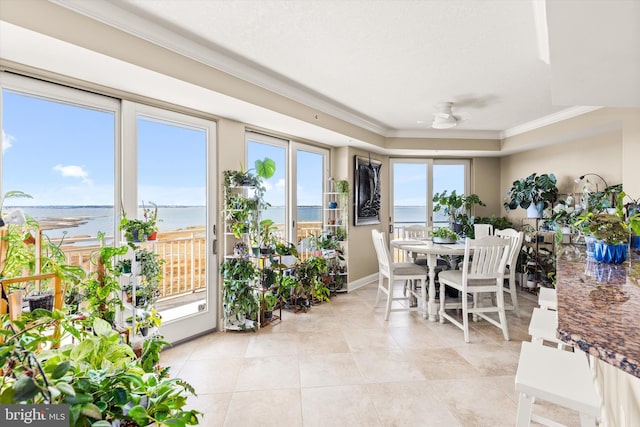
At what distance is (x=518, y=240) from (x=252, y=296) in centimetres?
294

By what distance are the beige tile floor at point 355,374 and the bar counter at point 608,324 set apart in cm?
84

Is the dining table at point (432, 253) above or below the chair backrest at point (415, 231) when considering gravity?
below

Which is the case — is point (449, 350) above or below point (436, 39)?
below

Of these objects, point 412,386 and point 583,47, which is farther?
point 412,386

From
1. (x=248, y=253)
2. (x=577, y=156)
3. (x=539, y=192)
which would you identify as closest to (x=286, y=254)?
(x=248, y=253)

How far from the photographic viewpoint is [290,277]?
3.67m

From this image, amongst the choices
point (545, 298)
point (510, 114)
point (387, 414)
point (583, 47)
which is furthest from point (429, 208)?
point (583, 47)

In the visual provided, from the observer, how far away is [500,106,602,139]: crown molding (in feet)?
12.0

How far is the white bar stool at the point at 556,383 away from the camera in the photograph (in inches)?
41.3

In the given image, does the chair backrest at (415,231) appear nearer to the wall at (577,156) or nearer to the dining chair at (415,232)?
the dining chair at (415,232)

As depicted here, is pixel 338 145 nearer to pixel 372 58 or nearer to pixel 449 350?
pixel 372 58

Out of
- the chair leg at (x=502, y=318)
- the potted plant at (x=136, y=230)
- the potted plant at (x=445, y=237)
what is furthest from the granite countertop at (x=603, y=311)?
the potted plant at (x=136, y=230)

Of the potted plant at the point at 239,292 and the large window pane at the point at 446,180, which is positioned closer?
the potted plant at the point at 239,292

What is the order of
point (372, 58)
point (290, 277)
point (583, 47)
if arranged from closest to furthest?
point (583, 47)
point (372, 58)
point (290, 277)
